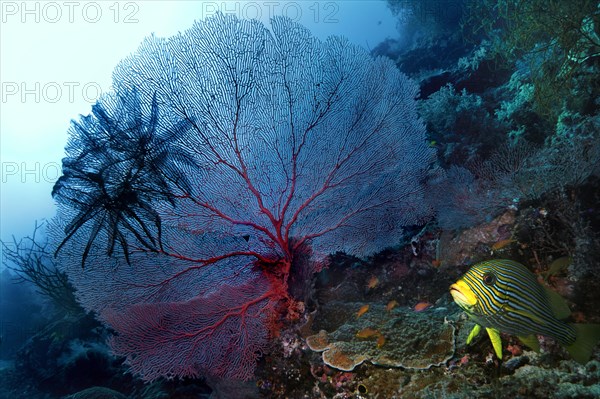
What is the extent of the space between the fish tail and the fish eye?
47cm

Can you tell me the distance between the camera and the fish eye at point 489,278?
1.85 metres

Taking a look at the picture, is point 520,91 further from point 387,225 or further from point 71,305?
point 71,305

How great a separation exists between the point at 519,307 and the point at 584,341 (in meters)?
0.38

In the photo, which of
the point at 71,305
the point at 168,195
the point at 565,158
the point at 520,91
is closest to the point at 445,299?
the point at 565,158

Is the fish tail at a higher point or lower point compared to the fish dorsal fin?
lower

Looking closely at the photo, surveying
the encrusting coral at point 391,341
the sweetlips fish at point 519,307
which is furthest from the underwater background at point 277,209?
the sweetlips fish at point 519,307

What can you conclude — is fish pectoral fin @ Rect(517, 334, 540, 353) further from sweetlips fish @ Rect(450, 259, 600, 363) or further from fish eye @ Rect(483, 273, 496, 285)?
Result: fish eye @ Rect(483, 273, 496, 285)

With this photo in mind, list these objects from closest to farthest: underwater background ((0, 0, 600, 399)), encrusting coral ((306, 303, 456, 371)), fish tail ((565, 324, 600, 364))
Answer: fish tail ((565, 324, 600, 364)), encrusting coral ((306, 303, 456, 371)), underwater background ((0, 0, 600, 399))

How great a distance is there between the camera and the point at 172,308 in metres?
3.87

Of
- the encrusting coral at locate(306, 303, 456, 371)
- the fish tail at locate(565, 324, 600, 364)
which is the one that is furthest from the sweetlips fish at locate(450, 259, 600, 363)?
the encrusting coral at locate(306, 303, 456, 371)

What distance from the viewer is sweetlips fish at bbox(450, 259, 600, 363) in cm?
177

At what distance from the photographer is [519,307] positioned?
180cm

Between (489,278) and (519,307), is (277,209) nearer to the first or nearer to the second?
(489,278)

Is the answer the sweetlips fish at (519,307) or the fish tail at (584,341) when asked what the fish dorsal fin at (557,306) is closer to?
the sweetlips fish at (519,307)
